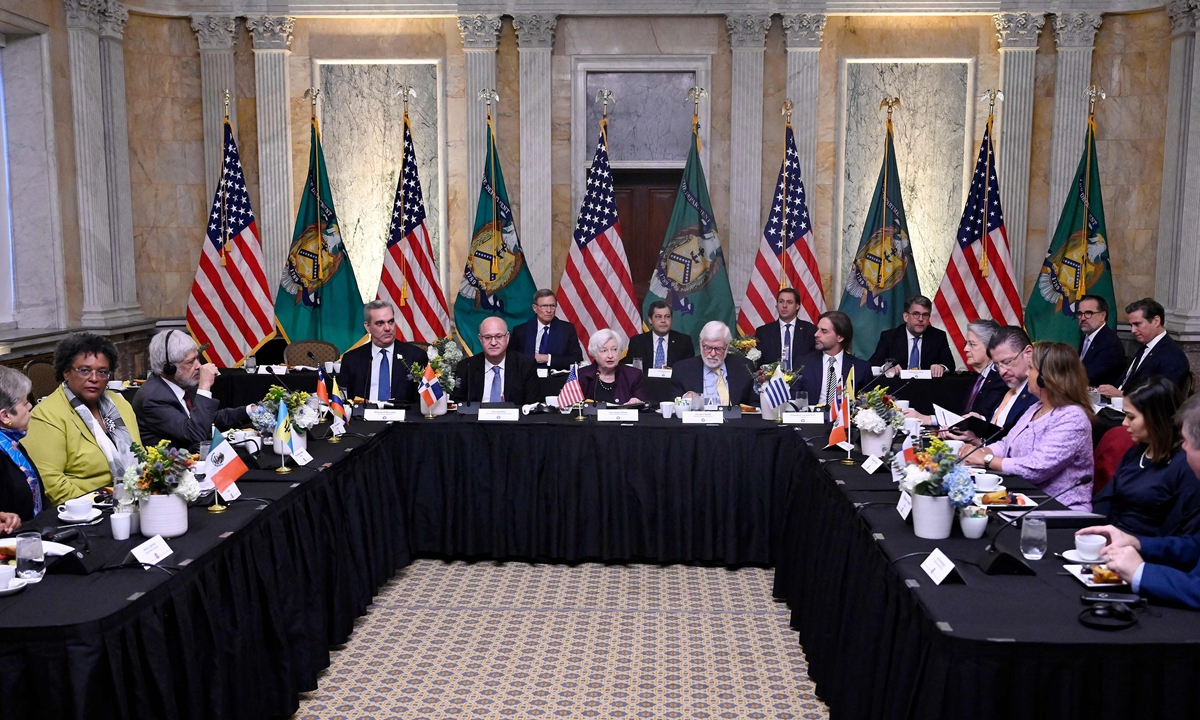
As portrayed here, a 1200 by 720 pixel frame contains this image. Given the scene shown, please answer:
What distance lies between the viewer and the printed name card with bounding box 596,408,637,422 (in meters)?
6.44

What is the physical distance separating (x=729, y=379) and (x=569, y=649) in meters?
A: 2.62

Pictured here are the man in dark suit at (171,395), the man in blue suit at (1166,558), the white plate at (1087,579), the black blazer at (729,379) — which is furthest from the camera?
the black blazer at (729,379)

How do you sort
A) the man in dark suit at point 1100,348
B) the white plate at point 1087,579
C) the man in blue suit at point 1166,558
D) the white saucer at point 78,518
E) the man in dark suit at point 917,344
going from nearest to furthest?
the man in blue suit at point 1166,558
the white plate at point 1087,579
the white saucer at point 78,518
the man in dark suit at point 1100,348
the man in dark suit at point 917,344

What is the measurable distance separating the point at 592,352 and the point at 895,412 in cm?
A: 243

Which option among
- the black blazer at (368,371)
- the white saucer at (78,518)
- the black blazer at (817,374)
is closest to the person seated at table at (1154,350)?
the black blazer at (817,374)

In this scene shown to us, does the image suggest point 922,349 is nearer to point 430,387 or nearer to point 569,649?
point 430,387

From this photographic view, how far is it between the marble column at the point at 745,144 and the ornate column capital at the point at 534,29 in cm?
182

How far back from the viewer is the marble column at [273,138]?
419 inches

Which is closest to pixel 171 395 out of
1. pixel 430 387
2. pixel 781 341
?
pixel 430 387

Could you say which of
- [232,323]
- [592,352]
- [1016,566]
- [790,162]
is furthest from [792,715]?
[232,323]

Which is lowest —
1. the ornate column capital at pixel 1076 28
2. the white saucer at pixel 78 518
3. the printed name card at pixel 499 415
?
the white saucer at pixel 78 518

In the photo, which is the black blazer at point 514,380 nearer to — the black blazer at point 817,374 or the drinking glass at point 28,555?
the black blazer at point 817,374

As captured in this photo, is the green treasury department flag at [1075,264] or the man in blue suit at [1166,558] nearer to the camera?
the man in blue suit at [1166,558]

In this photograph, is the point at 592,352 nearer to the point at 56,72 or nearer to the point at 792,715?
the point at 792,715
